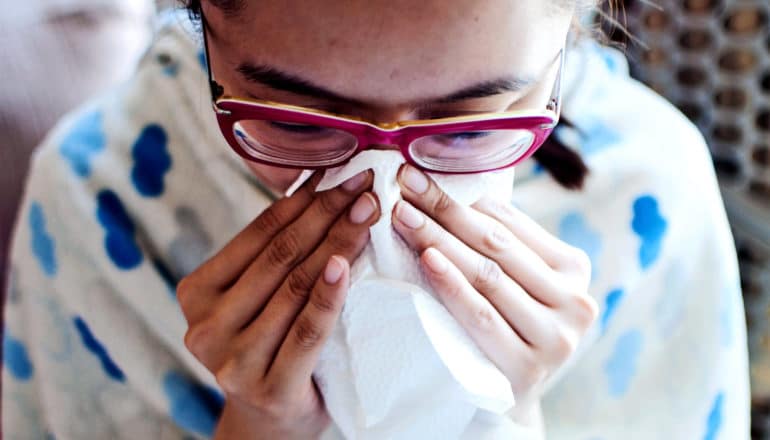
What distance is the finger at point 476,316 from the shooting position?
0.61 metres

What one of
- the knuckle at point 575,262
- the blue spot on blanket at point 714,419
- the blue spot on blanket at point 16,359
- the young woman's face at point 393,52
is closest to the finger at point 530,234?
the knuckle at point 575,262

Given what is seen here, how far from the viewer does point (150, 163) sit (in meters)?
0.91

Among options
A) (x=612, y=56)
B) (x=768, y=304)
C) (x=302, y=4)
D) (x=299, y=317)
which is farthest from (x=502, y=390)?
(x=768, y=304)

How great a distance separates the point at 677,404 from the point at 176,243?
63 cm

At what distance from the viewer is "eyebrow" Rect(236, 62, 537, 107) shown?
58 centimetres

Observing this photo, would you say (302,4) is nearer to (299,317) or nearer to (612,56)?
(299,317)

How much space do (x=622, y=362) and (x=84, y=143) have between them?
2.31ft

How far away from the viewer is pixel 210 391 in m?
0.92

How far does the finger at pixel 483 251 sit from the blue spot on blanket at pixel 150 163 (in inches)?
16.4

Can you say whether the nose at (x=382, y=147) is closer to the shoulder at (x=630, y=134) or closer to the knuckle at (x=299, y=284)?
the knuckle at (x=299, y=284)

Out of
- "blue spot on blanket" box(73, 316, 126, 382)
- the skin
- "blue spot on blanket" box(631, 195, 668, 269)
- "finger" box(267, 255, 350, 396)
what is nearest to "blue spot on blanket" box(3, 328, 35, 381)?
"blue spot on blanket" box(73, 316, 126, 382)

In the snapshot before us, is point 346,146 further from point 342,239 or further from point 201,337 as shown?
point 201,337

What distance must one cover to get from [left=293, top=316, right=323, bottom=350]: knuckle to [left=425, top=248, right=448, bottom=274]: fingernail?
11cm

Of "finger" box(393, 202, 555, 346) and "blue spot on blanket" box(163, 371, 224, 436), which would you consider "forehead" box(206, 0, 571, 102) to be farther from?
"blue spot on blanket" box(163, 371, 224, 436)
